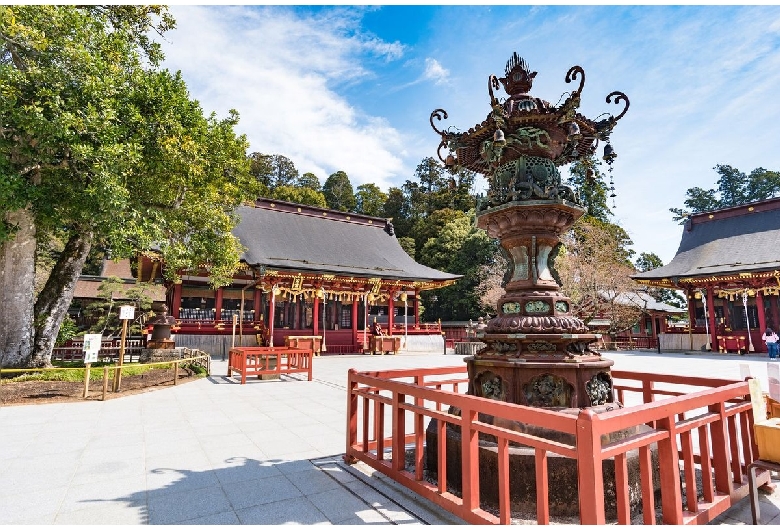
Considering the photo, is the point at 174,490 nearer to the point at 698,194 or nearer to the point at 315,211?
the point at 315,211

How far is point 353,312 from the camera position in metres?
22.1

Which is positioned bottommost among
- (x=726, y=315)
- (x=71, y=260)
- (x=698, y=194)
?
(x=726, y=315)

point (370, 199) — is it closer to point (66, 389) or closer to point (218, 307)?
point (218, 307)

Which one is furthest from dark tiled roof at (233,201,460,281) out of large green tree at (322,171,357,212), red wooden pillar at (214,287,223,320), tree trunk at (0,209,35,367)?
large green tree at (322,171,357,212)

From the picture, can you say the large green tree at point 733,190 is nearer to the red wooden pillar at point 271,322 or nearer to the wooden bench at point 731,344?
the wooden bench at point 731,344

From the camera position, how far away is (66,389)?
9.03 m

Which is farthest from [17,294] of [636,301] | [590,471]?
[636,301]

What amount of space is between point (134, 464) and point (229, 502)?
1.73 meters

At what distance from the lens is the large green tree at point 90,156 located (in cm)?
846

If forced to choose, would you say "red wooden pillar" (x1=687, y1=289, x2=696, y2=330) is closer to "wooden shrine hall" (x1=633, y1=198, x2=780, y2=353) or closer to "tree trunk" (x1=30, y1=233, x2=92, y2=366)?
"wooden shrine hall" (x1=633, y1=198, x2=780, y2=353)

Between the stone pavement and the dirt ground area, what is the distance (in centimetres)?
66

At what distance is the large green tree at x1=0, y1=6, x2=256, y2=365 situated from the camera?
846 cm

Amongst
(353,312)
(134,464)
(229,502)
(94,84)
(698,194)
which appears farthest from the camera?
(698,194)

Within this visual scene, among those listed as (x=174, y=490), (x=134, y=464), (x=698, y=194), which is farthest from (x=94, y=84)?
(x=698, y=194)
